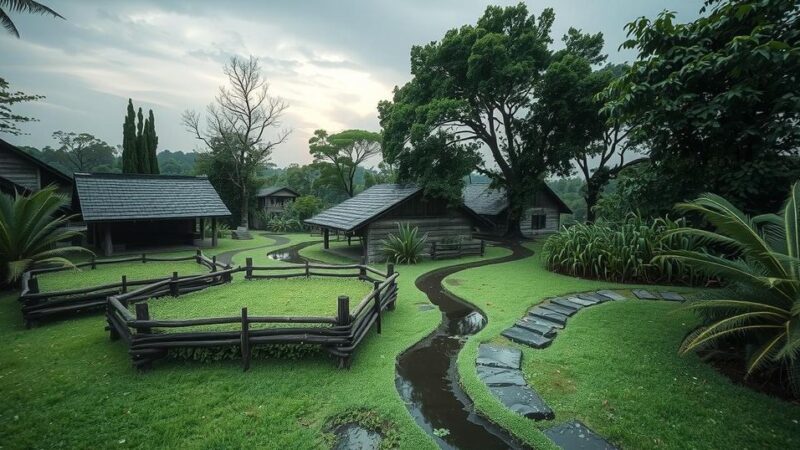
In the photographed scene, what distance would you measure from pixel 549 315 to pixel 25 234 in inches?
582

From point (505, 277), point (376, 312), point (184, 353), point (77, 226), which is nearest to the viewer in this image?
point (184, 353)

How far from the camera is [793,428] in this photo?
3.88 m

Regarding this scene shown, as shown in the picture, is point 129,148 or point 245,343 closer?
point 245,343

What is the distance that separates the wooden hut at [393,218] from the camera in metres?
15.5

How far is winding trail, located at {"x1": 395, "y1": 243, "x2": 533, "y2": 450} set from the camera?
4.11m

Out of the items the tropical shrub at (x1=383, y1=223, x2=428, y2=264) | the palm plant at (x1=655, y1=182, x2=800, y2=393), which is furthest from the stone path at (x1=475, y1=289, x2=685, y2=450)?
the tropical shrub at (x1=383, y1=223, x2=428, y2=264)

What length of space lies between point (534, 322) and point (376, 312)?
3.53 meters

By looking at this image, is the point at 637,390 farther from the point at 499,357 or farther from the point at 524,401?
the point at 499,357

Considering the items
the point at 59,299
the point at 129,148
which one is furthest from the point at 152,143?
the point at 59,299

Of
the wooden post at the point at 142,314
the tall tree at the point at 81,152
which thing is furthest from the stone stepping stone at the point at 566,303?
the tall tree at the point at 81,152

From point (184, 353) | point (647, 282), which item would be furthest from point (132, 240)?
point (647, 282)

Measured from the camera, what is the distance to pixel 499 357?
595 cm

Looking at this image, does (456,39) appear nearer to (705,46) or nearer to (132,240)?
(705,46)

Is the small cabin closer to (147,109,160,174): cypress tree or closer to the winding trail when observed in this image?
(147,109,160,174): cypress tree
